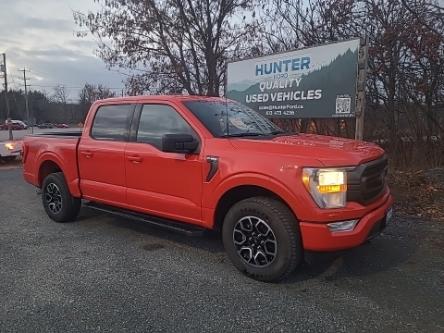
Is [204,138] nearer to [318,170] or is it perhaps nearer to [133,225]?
[318,170]

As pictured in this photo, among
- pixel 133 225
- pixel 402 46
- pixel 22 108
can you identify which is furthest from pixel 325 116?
pixel 22 108

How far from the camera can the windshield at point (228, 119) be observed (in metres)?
4.91

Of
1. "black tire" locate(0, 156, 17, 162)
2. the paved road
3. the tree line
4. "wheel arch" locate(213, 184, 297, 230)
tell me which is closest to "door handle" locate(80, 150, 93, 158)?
the paved road

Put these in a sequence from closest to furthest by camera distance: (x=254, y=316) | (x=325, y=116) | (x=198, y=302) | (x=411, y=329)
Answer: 1. (x=411, y=329)
2. (x=254, y=316)
3. (x=198, y=302)
4. (x=325, y=116)

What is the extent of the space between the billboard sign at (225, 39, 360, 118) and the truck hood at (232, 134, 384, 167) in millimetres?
3835

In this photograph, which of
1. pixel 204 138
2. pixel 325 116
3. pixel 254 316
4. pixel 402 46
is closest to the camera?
pixel 254 316

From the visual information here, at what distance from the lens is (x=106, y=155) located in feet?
18.6

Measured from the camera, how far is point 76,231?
20.2ft

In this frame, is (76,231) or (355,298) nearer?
(355,298)

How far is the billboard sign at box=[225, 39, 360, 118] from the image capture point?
8219mm

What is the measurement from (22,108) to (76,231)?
10207 cm

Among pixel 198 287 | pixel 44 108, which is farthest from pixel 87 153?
pixel 44 108

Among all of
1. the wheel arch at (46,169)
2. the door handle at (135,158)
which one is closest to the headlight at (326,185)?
the door handle at (135,158)

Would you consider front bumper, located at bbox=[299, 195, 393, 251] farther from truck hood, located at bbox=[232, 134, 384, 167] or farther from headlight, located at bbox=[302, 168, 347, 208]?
truck hood, located at bbox=[232, 134, 384, 167]
